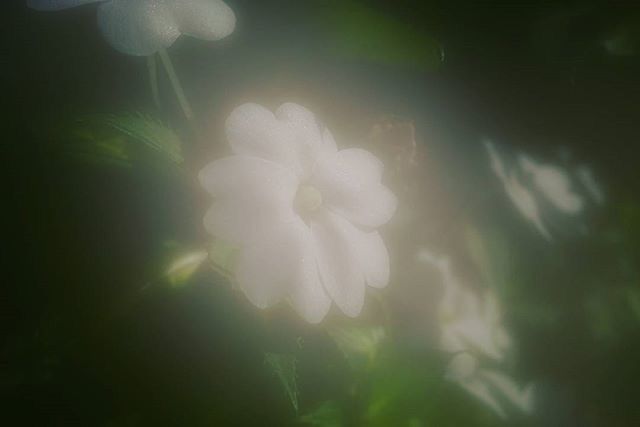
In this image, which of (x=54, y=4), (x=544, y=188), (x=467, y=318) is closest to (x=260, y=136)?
(x=54, y=4)

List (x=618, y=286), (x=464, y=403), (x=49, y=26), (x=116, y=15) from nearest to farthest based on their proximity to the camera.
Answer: (x=116, y=15)
(x=49, y=26)
(x=464, y=403)
(x=618, y=286)

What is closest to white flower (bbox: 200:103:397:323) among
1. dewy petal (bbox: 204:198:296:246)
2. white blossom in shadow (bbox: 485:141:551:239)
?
dewy petal (bbox: 204:198:296:246)

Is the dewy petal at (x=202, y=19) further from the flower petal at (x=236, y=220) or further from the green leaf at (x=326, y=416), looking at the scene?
the green leaf at (x=326, y=416)

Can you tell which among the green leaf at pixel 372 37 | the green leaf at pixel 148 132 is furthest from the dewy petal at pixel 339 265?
the green leaf at pixel 372 37

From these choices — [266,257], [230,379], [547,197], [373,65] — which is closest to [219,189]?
[266,257]

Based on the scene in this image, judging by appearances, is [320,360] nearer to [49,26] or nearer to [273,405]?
[273,405]

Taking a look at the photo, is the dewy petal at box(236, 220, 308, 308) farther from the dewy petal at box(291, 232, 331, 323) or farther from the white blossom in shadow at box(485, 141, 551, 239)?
the white blossom in shadow at box(485, 141, 551, 239)
